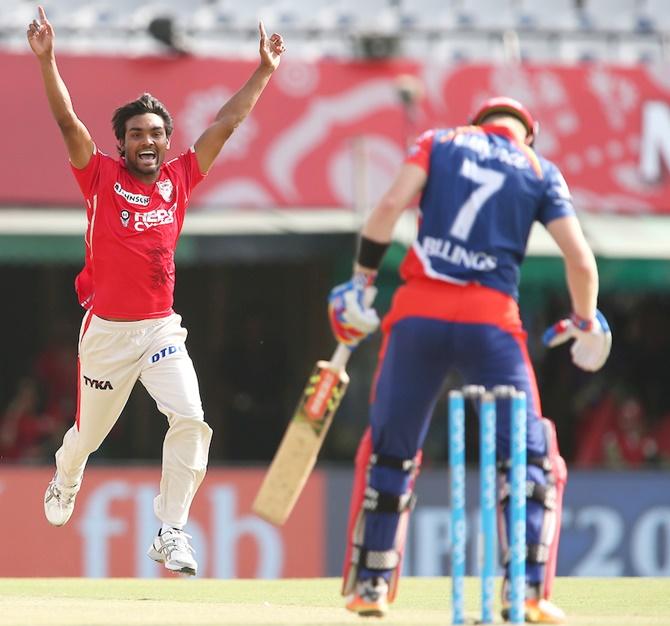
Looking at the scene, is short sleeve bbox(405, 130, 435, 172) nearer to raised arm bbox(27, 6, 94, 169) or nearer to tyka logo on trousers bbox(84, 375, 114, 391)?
raised arm bbox(27, 6, 94, 169)

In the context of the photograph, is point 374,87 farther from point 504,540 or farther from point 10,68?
point 504,540

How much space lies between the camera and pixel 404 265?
224 inches

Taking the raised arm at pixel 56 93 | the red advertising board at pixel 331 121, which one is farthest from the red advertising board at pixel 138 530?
the raised arm at pixel 56 93

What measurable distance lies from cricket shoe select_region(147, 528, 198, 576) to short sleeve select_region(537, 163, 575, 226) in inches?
84.7

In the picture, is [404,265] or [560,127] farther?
[560,127]

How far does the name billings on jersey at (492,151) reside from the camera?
5582 millimetres

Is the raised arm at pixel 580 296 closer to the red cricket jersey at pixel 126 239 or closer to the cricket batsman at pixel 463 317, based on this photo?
the cricket batsman at pixel 463 317

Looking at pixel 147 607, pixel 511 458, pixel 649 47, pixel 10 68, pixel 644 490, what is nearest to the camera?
pixel 511 458

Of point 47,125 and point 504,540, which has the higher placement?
point 47,125

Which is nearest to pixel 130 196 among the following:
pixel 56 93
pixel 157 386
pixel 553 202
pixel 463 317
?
pixel 56 93

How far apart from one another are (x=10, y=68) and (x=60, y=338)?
2.61 meters

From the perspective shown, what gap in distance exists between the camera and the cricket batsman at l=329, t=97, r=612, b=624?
554cm

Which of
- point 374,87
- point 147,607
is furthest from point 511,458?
point 374,87

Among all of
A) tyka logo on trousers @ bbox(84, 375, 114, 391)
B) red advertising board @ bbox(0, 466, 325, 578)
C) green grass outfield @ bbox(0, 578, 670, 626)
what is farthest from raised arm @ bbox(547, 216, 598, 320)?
red advertising board @ bbox(0, 466, 325, 578)
